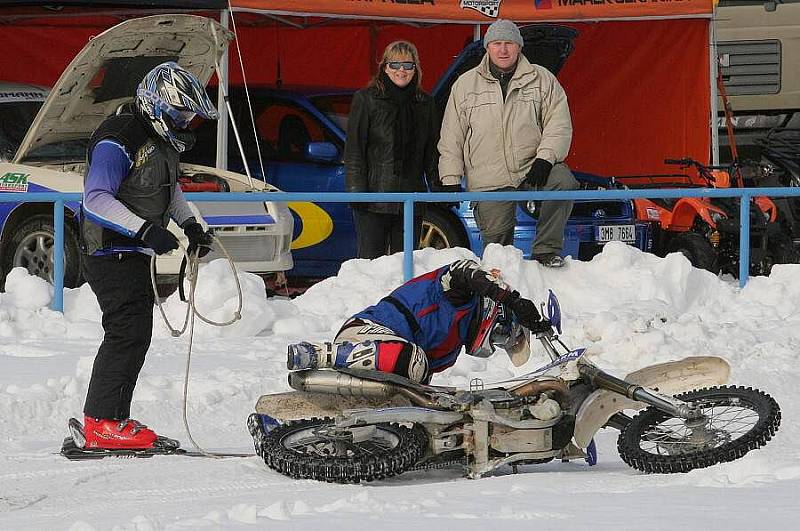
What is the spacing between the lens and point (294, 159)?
12.6m

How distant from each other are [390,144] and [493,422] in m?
5.03

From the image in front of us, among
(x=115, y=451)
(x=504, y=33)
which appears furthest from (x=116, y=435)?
(x=504, y=33)

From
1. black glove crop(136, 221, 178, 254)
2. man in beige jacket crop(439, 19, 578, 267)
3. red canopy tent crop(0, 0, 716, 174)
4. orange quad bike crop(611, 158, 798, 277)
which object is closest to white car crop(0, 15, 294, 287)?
man in beige jacket crop(439, 19, 578, 267)

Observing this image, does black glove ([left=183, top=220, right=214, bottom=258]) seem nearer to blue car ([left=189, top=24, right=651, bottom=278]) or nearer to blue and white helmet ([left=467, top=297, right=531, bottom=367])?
blue and white helmet ([left=467, top=297, right=531, bottom=367])

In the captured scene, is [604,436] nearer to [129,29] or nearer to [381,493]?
[381,493]

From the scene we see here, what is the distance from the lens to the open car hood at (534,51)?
1248cm

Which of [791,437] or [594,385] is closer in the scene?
[594,385]

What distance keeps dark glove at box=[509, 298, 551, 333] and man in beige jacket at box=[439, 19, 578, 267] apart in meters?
4.37

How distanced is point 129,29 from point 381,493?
6625 mm

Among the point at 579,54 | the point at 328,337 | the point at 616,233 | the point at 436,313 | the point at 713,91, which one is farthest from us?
the point at 579,54

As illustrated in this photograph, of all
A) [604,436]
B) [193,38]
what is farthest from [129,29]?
[604,436]

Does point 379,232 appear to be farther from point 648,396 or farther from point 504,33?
point 648,396

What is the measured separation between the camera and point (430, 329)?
20.8ft

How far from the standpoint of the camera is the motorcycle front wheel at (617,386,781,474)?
5719mm
